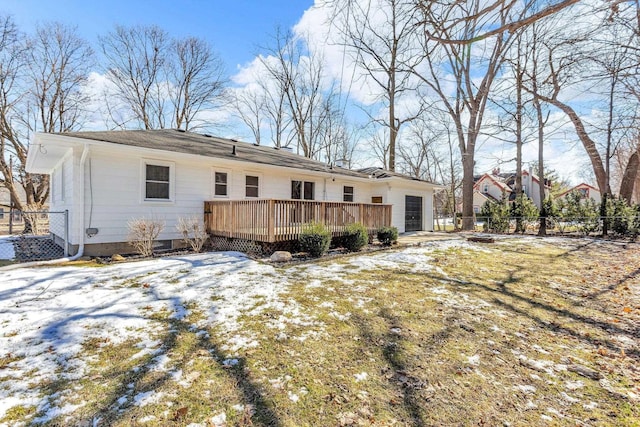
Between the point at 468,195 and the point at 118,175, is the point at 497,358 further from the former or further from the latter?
the point at 468,195

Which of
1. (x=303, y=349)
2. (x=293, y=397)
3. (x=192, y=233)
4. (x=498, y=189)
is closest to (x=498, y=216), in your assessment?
(x=192, y=233)

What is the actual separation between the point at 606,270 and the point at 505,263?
2.47 meters

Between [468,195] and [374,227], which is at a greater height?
[468,195]

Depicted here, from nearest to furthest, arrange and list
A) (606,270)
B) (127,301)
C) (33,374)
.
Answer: (33,374) < (127,301) < (606,270)

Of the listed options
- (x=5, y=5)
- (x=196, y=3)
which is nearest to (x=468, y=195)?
(x=196, y=3)

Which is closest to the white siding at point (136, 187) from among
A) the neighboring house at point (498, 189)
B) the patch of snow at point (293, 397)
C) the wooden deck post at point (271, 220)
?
the wooden deck post at point (271, 220)

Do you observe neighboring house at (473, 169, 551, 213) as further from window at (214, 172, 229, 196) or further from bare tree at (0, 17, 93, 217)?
bare tree at (0, 17, 93, 217)

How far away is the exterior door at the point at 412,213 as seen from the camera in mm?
16234

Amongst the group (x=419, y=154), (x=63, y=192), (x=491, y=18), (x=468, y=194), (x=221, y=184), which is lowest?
(x=63, y=192)

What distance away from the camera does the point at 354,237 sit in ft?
29.5

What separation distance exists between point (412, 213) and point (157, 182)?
1279 cm

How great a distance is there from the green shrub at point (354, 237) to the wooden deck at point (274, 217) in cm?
25

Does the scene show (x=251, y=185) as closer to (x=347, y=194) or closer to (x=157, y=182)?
(x=157, y=182)

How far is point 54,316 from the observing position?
357 cm
